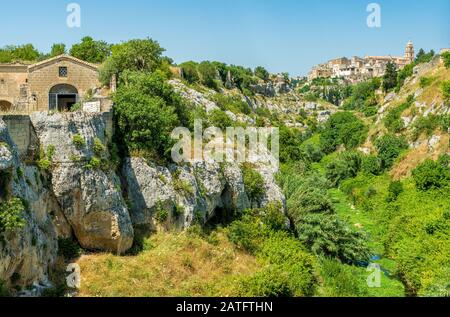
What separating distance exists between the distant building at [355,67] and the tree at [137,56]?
119 m

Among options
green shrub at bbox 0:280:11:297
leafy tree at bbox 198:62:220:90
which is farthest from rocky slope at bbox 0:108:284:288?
leafy tree at bbox 198:62:220:90

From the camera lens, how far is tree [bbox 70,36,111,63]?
3853cm

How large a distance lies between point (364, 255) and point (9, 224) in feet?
61.4

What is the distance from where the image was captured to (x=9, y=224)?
13.5 m

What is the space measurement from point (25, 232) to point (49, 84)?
14767 mm

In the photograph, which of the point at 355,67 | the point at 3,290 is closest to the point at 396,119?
the point at 3,290

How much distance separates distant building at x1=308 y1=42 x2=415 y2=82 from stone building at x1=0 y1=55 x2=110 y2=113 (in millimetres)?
127221

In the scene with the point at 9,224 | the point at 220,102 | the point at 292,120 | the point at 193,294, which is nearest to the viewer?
the point at 9,224

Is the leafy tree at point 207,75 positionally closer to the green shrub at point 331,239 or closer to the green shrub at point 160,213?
the green shrub at point 331,239

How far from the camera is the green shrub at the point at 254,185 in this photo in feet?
87.7

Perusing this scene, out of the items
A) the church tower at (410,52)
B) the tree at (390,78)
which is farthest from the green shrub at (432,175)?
the church tower at (410,52)

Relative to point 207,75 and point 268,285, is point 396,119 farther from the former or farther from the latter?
point 268,285
